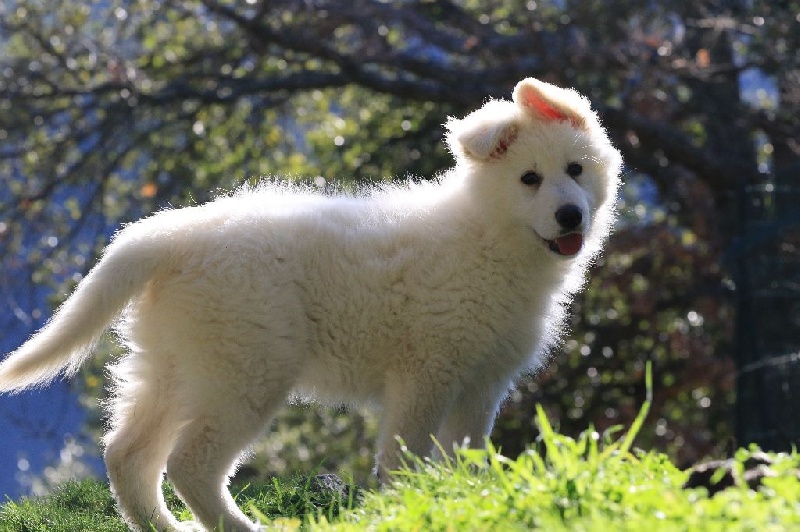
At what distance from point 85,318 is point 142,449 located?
618 mm

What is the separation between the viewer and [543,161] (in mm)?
5066

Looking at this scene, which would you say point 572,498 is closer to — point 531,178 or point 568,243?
point 568,243

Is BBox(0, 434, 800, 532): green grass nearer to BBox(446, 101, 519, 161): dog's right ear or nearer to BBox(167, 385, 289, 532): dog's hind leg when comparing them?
BBox(167, 385, 289, 532): dog's hind leg

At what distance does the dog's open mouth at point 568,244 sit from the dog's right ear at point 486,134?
45 cm

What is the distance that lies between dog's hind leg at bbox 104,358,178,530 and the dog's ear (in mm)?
1954

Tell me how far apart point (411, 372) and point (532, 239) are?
81 cm

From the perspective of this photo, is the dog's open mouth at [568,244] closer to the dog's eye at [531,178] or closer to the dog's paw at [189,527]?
the dog's eye at [531,178]

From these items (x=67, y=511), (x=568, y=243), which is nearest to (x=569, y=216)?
(x=568, y=243)

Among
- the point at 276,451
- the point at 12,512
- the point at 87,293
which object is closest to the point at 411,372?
the point at 87,293

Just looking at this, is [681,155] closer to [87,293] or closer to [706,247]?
[706,247]

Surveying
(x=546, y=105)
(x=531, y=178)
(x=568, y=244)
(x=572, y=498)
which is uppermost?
(x=546, y=105)

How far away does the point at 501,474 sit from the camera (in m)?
3.53

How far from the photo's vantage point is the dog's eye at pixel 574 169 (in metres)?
5.11

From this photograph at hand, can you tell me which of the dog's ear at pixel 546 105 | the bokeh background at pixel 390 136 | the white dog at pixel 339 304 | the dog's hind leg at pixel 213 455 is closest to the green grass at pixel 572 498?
the white dog at pixel 339 304
